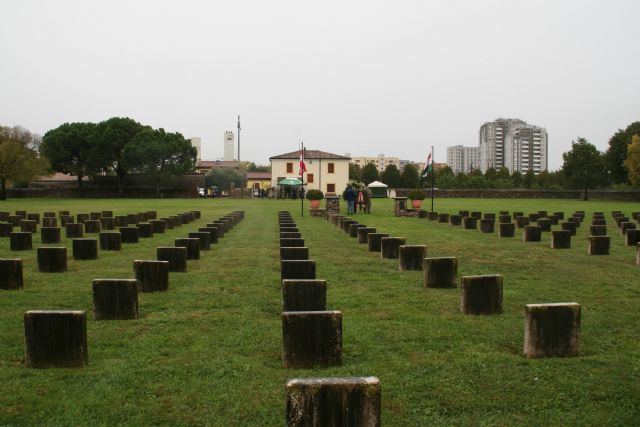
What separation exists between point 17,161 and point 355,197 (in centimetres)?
3931

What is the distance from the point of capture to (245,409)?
4.92 metres

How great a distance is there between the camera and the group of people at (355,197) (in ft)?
120

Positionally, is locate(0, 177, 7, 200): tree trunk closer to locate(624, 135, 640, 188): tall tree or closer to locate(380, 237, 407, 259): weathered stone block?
locate(380, 237, 407, 259): weathered stone block

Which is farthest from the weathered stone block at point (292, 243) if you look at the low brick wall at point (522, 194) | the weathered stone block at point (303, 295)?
the low brick wall at point (522, 194)

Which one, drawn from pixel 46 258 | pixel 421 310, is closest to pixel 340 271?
pixel 421 310

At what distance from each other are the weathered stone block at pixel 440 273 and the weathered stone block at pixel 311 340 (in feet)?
14.6

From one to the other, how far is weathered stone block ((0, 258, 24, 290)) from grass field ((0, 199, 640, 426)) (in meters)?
0.25

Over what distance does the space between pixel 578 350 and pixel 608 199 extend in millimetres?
69351

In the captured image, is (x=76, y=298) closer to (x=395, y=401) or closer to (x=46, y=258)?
(x=46, y=258)

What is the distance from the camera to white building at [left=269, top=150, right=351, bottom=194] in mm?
87562

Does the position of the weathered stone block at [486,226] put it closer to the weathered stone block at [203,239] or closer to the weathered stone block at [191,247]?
the weathered stone block at [203,239]

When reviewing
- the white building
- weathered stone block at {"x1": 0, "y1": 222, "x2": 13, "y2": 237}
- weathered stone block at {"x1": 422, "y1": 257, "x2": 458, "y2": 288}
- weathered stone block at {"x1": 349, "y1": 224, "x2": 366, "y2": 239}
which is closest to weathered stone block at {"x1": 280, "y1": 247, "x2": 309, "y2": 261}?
weathered stone block at {"x1": 422, "y1": 257, "x2": 458, "y2": 288}

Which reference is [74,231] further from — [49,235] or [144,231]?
[49,235]

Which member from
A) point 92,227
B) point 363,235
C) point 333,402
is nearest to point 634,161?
point 363,235
